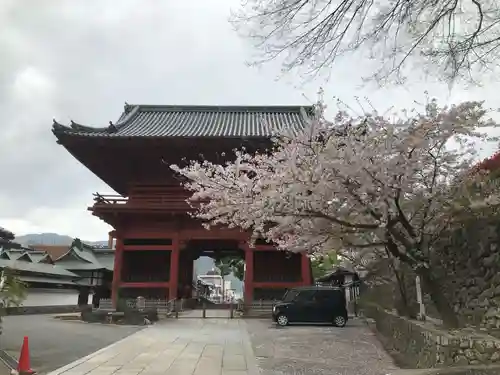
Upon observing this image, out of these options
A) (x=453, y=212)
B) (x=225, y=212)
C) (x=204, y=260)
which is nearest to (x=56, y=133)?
(x=225, y=212)

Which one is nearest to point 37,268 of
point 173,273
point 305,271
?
point 173,273

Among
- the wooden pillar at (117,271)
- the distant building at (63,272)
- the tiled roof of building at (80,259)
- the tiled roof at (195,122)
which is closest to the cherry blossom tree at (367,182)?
the tiled roof at (195,122)

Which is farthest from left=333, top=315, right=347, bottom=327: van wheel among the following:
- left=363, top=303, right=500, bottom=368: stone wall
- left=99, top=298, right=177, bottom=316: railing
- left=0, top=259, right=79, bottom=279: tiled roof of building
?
left=0, top=259, right=79, bottom=279: tiled roof of building

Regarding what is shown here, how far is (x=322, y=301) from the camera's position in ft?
54.6

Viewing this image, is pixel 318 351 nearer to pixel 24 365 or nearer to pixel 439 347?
pixel 439 347

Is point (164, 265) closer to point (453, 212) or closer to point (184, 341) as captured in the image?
point (184, 341)

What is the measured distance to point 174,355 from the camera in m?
9.76

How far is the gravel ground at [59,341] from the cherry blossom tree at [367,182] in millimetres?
4766

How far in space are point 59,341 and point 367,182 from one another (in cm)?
966

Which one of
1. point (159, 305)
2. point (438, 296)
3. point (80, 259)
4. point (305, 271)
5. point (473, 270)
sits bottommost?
point (159, 305)

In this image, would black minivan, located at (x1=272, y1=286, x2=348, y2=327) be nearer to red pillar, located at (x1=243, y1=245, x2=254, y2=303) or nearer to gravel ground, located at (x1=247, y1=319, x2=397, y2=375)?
gravel ground, located at (x1=247, y1=319, x2=397, y2=375)

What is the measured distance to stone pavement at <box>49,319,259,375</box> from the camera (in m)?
8.14

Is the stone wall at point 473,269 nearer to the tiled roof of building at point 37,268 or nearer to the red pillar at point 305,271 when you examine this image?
the red pillar at point 305,271

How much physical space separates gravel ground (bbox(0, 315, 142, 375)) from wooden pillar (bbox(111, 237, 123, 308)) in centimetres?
250
